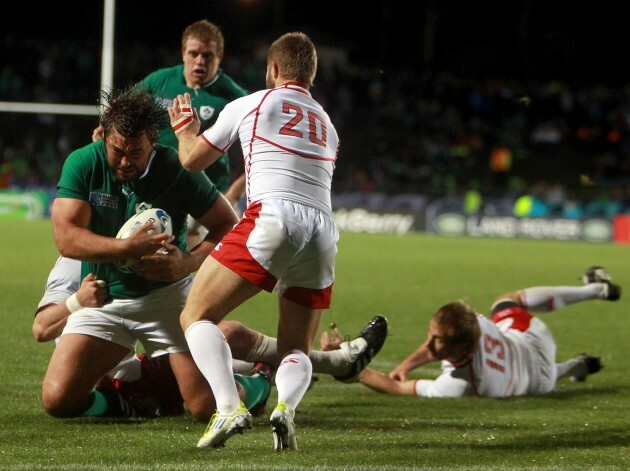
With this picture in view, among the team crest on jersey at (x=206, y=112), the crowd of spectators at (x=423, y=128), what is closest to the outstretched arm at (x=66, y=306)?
the team crest on jersey at (x=206, y=112)

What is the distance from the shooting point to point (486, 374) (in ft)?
20.4

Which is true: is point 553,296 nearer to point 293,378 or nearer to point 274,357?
point 274,357

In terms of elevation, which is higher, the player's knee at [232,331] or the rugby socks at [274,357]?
the player's knee at [232,331]

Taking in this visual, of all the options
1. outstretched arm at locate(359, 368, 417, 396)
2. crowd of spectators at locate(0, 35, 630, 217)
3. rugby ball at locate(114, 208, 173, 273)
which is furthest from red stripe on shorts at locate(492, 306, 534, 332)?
crowd of spectators at locate(0, 35, 630, 217)

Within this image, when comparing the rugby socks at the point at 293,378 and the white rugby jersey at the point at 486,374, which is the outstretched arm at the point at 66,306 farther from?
the white rugby jersey at the point at 486,374

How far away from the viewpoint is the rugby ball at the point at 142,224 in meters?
4.92

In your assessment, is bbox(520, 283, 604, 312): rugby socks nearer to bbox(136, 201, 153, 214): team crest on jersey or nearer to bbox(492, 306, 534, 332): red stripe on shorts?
bbox(492, 306, 534, 332): red stripe on shorts

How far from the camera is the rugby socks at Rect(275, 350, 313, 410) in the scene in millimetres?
4436

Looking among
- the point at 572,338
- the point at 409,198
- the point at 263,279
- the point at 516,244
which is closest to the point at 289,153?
the point at 263,279

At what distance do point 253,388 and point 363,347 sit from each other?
2.26ft

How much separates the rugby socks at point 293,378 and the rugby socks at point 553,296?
9.62 ft

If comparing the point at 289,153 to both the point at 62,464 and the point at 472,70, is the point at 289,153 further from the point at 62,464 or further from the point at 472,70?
the point at 472,70

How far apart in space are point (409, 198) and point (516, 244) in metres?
3.95

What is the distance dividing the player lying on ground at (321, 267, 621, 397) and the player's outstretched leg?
21 cm
